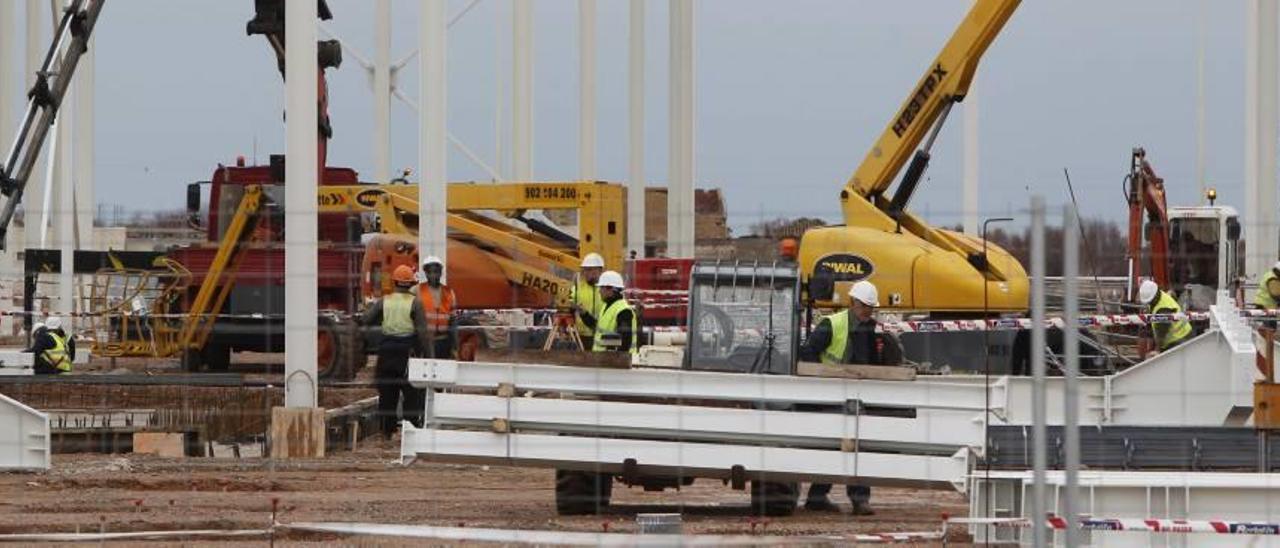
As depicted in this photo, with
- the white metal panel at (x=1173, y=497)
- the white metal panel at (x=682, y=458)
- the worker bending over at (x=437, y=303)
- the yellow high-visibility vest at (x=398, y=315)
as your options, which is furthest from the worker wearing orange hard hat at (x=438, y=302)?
the white metal panel at (x=1173, y=497)

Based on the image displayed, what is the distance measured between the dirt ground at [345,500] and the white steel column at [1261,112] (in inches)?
542

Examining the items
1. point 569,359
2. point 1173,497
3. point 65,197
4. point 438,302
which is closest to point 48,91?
point 65,197

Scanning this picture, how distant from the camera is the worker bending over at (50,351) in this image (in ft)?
85.4

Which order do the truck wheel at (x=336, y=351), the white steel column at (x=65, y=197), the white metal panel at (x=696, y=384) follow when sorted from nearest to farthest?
the white metal panel at (x=696, y=384)
the truck wheel at (x=336, y=351)
the white steel column at (x=65, y=197)

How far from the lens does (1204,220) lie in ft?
99.4

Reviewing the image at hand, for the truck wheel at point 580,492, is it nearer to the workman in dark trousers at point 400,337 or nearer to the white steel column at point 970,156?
the workman in dark trousers at point 400,337

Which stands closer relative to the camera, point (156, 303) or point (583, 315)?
point (583, 315)

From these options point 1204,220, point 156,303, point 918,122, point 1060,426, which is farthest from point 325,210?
point 1060,426

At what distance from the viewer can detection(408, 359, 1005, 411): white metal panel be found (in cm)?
1376

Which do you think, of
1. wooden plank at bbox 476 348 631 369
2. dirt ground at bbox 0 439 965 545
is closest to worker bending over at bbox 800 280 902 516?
dirt ground at bbox 0 439 965 545

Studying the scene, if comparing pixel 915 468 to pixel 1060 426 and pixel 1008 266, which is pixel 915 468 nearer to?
pixel 1060 426

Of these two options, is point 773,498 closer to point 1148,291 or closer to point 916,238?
point 1148,291

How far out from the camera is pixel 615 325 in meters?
17.1

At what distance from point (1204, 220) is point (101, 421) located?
50.1 feet
